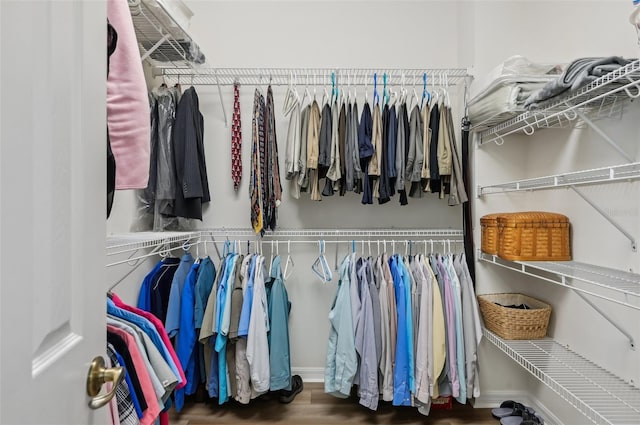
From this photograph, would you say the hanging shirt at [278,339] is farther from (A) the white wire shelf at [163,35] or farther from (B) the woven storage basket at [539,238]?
(A) the white wire shelf at [163,35]

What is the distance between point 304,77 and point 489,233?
1.60 m

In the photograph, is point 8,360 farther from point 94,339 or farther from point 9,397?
point 94,339

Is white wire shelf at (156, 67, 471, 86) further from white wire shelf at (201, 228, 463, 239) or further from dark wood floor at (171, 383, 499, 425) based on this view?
dark wood floor at (171, 383, 499, 425)

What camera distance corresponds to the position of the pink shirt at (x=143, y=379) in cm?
106

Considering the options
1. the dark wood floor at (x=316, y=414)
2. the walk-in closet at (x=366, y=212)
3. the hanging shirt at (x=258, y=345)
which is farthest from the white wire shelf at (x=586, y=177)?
the hanging shirt at (x=258, y=345)

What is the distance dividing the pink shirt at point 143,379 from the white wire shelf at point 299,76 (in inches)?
70.2

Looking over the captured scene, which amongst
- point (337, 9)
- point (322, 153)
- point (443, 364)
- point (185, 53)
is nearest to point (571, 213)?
point (443, 364)

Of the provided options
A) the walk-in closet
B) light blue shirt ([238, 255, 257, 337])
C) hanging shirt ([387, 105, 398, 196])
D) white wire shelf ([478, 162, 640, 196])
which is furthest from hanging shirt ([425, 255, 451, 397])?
light blue shirt ([238, 255, 257, 337])

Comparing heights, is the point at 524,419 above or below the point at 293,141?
below

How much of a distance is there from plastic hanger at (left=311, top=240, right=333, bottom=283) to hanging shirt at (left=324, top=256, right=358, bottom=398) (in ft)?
0.71

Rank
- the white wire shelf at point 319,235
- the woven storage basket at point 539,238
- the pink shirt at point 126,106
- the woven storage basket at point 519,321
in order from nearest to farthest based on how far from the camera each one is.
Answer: the pink shirt at point 126,106
the woven storage basket at point 539,238
the woven storage basket at point 519,321
the white wire shelf at point 319,235

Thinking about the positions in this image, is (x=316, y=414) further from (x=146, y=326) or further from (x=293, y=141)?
(x=293, y=141)

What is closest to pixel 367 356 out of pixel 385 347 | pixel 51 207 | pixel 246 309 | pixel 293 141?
pixel 385 347

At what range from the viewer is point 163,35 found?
1.82 meters
